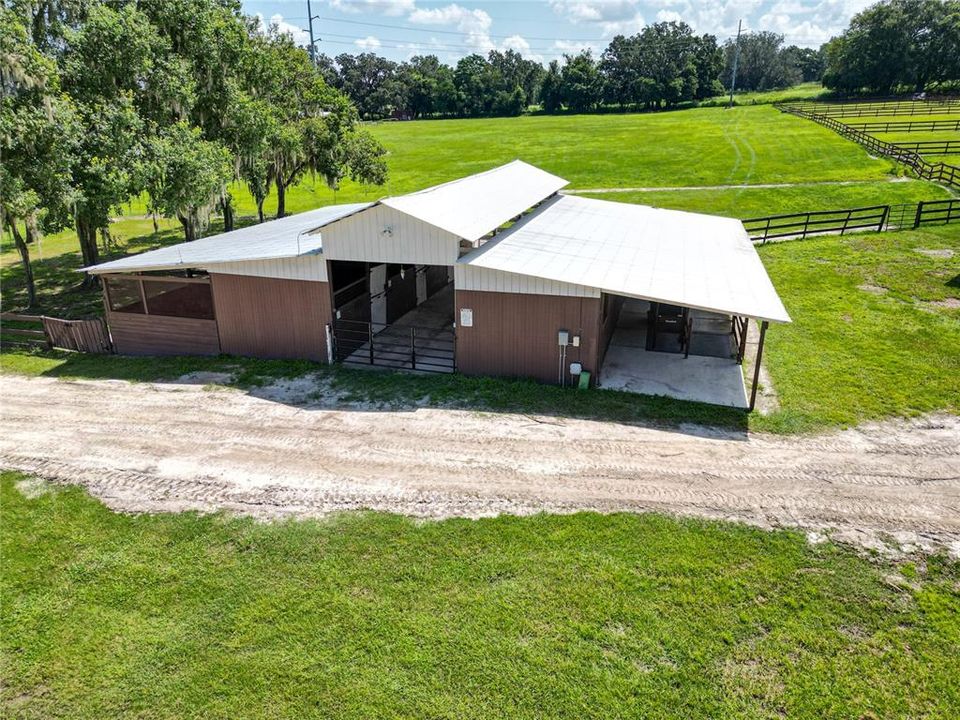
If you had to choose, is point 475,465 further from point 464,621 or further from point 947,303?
point 947,303

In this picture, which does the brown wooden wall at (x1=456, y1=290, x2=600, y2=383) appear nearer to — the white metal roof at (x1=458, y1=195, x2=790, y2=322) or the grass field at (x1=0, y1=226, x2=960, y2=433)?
the grass field at (x1=0, y1=226, x2=960, y2=433)

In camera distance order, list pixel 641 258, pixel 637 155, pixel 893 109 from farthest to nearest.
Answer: pixel 893 109, pixel 637 155, pixel 641 258

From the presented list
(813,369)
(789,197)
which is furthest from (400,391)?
(789,197)

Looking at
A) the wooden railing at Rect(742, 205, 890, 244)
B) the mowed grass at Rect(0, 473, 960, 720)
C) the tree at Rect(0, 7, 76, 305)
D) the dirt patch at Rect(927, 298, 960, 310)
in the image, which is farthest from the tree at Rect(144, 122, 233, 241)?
the dirt patch at Rect(927, 298, 960, 310)

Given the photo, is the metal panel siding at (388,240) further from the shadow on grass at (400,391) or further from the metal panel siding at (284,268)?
the shadow on grass at (400,391)

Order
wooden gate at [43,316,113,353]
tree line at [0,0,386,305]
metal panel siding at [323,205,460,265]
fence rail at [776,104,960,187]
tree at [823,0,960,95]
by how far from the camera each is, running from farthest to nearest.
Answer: tree at [823,0,960,95]
fence rail at [776,104,960,187]
wooden gate at [43,316,113,353]
tree line at [0,0,386,305]
metal panel siding at [323,205,460,265]

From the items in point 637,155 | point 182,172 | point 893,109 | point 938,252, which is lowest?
point 938,252
